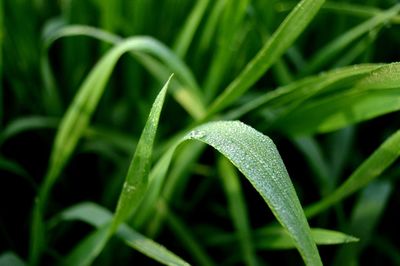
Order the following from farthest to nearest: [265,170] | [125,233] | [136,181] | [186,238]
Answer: [186,238]
[125,233]
[136,181]
[265,170]

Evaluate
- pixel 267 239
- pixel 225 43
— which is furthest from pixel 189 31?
pixel 267 239

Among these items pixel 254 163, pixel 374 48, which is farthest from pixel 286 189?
pixel 374 48

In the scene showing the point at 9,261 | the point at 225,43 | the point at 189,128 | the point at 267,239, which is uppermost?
the point at 225,43

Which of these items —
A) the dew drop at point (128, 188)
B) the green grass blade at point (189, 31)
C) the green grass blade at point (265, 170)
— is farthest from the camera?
the green grass blade at point (189, 31)

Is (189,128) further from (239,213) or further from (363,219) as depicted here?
(363,219)

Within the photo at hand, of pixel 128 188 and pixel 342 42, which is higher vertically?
pixel 342 42

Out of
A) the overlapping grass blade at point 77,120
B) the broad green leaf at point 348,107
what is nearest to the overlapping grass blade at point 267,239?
the broad green leaf at point 348,107

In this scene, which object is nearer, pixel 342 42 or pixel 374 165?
pixel 374 165

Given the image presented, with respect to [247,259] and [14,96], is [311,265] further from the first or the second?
[14,96]

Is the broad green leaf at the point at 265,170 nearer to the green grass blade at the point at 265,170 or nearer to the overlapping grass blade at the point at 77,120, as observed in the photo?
the green grass blade at the point at 265,170
